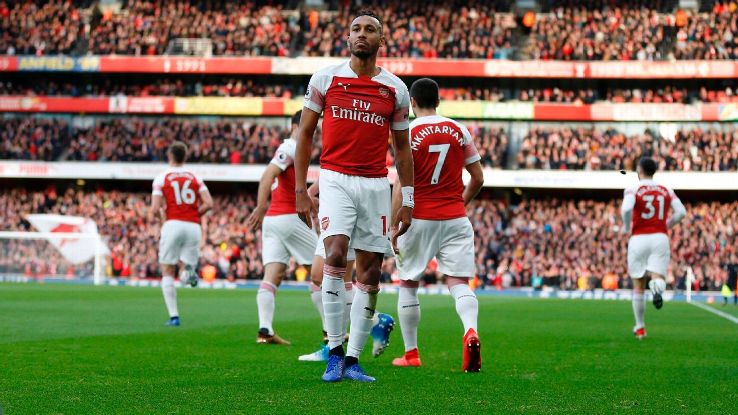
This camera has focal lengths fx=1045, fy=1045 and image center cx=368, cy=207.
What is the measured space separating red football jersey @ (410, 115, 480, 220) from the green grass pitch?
131cm

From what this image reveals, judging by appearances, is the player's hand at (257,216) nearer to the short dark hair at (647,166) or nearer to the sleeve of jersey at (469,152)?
the sleeve of jersey at (469,152)

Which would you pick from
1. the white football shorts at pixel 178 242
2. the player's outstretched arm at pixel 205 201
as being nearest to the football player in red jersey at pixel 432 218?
the player's outstretched arm at pixel 205 201

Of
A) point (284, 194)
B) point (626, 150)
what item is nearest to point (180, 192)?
point (284, 194)

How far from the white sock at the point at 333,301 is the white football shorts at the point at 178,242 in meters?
7.05

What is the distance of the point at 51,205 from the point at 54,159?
7.00 ft

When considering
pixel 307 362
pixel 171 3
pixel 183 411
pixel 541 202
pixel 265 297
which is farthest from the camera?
pixel 171 3

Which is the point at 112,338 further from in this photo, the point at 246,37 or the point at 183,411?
the point at 246,37

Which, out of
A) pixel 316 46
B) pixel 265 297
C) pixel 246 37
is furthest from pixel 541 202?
pixel 265 297

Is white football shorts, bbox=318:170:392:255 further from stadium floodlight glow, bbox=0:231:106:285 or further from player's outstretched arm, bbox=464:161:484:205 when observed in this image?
stadium floodlight glow, bbox=0:231:106:285

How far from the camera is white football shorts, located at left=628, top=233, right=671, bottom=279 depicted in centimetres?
1317

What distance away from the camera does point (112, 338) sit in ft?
37.4

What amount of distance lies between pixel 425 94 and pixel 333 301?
222 centimetres

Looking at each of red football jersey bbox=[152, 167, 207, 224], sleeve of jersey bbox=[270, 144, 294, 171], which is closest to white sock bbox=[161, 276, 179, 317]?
red football jersey bbox=[152, 167, 207, 224]

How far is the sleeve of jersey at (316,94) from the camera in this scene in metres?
7.29
